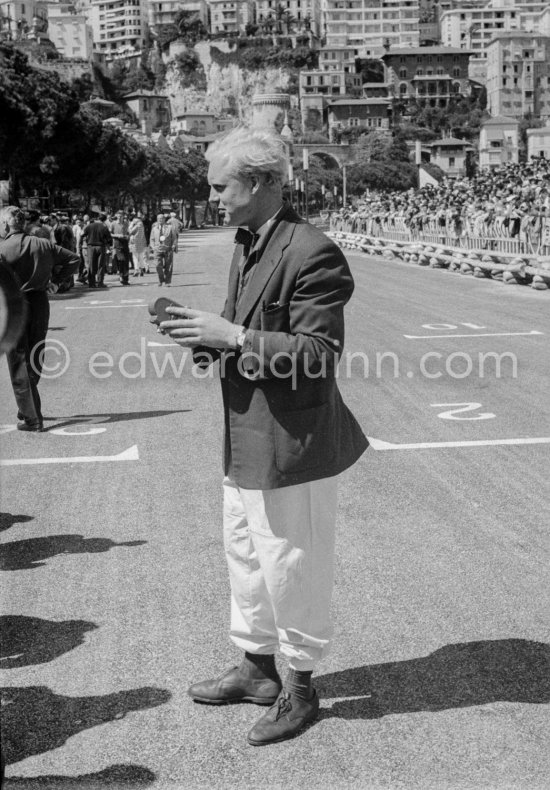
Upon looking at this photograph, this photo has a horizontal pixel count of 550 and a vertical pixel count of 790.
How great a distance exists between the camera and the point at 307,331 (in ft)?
11.9

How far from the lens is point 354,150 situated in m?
175

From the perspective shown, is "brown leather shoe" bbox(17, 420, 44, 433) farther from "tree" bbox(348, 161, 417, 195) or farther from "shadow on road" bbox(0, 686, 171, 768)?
"tree" bbox(348, 161, 417, 195)

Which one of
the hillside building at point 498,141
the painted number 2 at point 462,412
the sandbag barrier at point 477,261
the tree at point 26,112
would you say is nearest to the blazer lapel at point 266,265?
the painted number 2 at point 462,412

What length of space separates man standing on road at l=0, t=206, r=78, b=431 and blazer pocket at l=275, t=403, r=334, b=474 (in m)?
5.96

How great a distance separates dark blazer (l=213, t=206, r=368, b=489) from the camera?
3613mm

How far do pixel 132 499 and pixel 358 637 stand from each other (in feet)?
9.22

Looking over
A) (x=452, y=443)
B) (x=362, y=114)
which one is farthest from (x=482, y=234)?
(x=362, y=114)

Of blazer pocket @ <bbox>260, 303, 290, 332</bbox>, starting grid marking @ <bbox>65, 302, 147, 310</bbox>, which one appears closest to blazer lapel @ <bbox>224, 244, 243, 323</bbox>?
blazer pocket @ <bbox>260, 303, 290, 332</bbox>

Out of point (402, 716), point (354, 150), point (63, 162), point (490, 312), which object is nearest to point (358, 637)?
point (402, 716)

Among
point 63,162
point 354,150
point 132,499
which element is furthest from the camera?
point 354,150

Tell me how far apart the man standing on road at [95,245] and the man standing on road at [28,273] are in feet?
57.8

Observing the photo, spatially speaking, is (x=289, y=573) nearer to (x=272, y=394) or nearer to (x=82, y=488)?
(x=272, y=394)

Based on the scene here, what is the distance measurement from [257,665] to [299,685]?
0.25m

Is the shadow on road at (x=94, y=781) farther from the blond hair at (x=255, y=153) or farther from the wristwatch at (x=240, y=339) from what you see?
the blond hair at (x=255, y=153)
